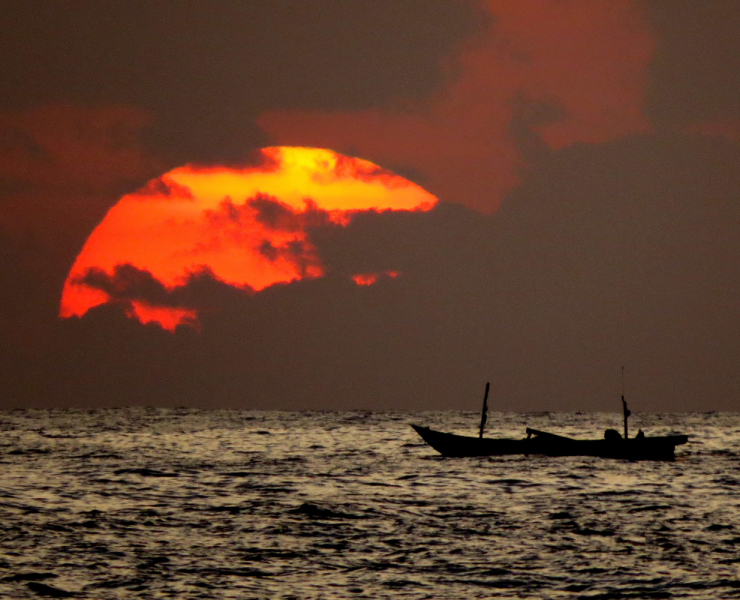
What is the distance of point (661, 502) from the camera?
42094 millimetres

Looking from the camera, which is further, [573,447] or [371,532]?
[573,447]

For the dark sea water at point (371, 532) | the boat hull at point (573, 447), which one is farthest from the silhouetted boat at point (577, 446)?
the dark sea water at point (371, 532)

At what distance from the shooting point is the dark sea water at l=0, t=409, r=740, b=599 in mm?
24625

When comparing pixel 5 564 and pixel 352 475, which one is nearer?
pixel 5 564

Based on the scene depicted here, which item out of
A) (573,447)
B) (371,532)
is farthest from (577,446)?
(371,532)

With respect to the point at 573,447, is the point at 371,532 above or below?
below

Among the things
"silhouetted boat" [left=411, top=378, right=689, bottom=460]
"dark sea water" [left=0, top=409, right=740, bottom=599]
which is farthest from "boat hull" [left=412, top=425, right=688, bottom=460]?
"dark sea water" [left=0, top=409, right=740, bottom=599]

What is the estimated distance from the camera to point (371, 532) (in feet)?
108

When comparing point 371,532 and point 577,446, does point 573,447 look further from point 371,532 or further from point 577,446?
point 371,532

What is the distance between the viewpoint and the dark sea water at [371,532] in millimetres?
24625

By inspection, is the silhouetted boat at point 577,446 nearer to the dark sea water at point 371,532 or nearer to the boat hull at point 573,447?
the boat hull at point 573,447

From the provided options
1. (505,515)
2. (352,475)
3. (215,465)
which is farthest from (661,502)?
(215,465)

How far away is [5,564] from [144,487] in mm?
21190

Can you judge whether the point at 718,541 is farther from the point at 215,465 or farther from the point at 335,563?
the point at 215,465
